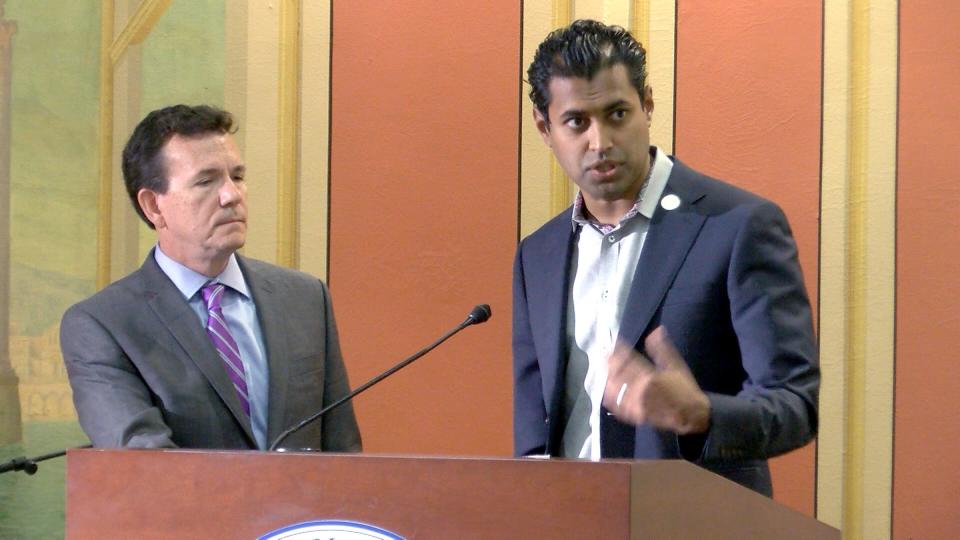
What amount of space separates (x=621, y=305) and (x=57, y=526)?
6.14ft

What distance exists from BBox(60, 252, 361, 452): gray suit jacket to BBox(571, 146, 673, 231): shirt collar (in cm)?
68

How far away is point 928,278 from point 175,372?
187 centimetres

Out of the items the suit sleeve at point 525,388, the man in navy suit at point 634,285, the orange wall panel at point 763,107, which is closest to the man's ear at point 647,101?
the man in navy suit at point 634,285

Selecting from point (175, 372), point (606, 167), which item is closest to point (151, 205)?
point (175, 372)

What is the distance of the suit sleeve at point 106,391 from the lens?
2.48 metres

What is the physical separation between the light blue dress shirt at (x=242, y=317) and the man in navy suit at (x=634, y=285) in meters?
0.53

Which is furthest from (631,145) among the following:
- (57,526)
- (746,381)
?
(57,526)

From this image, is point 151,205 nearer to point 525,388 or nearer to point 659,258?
point 525,388

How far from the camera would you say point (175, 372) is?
2.66 meters

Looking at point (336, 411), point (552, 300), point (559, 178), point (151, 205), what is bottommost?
point (336, 411)

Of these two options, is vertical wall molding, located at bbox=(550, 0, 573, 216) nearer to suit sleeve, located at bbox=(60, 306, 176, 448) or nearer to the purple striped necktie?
the purple striped necktie

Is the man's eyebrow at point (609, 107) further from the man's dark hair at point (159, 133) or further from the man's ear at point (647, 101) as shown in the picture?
the man's dark hair at point (159, 133)

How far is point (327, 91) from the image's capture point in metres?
3.74

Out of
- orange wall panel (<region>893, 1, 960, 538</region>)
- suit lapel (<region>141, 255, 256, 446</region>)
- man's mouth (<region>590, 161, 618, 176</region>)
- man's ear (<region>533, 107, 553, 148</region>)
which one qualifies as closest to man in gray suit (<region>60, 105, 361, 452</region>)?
suit lapel (<region>141, 255, 256, 446</region>)
